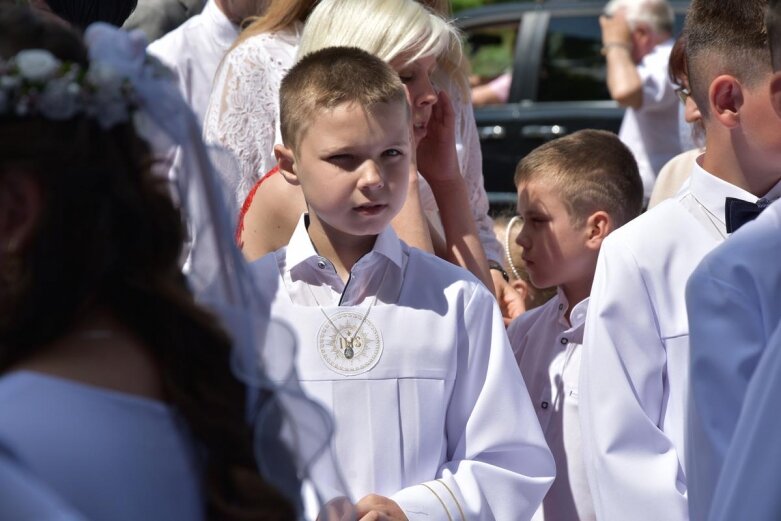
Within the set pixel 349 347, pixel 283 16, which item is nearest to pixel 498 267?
pixel 283 16

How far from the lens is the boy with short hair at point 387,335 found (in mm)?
3223

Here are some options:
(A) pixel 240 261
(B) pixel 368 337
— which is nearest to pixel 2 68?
(A) pixel 240 261

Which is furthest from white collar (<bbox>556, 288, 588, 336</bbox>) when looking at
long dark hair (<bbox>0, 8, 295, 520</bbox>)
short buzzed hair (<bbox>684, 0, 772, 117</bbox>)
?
long dark hair (<bbox>0, 8, 295, 520</bbox>)

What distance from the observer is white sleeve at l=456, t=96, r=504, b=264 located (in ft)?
15.0

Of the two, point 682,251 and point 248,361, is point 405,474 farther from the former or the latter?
point 248,361

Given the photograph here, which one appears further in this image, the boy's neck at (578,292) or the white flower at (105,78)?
the boy's neck at (578,292)

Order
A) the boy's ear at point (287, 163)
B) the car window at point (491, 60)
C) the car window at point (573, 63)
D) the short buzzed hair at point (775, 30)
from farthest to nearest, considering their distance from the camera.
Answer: the car window at point (491, 60)
the car window at point (573, 63)
the boy's ear at point (287, 163)
the short buzzed hair at point (775, 30)

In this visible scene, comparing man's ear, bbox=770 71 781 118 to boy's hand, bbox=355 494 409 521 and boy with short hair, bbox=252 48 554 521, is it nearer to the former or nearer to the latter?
boy with short hair, bbox=252 48 554 521

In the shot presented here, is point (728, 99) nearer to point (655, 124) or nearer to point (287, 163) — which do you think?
point (287, 163)

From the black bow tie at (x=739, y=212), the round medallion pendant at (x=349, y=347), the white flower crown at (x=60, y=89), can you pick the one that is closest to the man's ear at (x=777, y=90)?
the black bow tie at (x=739, y=212)

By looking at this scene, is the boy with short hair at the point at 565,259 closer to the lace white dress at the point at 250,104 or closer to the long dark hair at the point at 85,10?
the lace white dress at the point at 250,104

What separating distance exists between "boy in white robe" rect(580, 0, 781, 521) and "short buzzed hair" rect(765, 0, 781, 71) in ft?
2.19

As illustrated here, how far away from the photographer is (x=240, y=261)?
1.95m

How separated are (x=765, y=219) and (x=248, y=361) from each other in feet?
3.35
